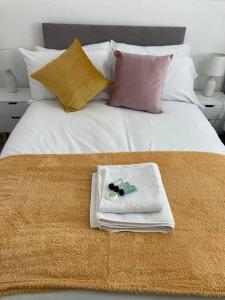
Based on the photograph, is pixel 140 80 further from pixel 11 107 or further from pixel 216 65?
pixel 11 107

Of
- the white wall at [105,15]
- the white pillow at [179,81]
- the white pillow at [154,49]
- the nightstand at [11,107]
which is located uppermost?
the white wall at [105,15]

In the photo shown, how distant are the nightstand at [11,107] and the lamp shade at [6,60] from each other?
242 millimetres

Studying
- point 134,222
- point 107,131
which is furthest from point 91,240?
point 107,131

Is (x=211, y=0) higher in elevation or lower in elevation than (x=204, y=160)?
higher

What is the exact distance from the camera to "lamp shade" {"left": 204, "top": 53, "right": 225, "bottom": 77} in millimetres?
2271

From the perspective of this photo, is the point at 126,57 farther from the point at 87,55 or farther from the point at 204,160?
the point at 204,160

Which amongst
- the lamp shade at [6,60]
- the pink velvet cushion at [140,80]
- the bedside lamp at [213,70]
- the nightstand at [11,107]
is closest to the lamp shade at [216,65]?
the bedside lamp at [213,70]

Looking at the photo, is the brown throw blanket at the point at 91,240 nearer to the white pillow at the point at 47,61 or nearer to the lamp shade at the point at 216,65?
the white pillow at the point at 47,61

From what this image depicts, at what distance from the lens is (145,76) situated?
6.23ft

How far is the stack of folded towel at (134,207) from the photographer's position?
3.37 ft

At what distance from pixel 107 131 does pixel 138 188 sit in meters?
0.62

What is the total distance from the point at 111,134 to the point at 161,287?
1003 mm

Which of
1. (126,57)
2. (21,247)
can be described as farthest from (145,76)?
(21,247)

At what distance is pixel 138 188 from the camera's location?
1.18 meters
